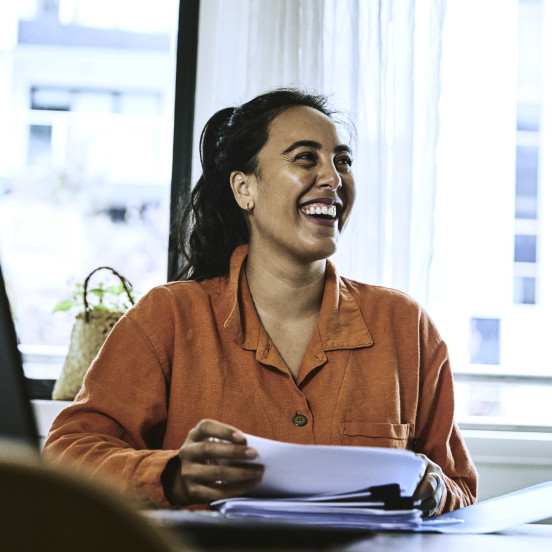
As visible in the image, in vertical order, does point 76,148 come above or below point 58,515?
above

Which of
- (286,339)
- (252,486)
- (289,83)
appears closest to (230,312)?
(286,339)

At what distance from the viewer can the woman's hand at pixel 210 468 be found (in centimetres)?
92

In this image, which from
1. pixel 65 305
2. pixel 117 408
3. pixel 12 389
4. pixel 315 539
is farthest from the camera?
pixel 65 305

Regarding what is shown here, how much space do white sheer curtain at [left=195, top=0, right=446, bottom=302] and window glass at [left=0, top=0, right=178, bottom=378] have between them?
444 mm

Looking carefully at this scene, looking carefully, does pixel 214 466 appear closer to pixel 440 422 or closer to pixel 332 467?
pixel 332 467

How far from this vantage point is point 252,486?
0.92m

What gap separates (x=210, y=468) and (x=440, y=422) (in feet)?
2.41

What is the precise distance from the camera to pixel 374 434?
60.0 inches

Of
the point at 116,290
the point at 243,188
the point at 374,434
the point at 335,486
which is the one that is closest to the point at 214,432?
the point at 335,486

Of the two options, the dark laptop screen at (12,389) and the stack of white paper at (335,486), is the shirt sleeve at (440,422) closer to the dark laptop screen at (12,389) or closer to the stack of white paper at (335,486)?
the stack of white paper at (335,486)

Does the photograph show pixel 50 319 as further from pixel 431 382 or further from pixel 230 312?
pixel 431 382

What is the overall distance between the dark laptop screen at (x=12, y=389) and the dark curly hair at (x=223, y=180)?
1.24m

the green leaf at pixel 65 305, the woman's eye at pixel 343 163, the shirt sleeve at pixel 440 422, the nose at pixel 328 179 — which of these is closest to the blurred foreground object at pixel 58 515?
the shirt sleeve at pixel 440 422

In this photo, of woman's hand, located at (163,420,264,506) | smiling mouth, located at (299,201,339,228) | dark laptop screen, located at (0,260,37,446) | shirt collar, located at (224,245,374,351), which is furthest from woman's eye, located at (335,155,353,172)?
dark laptop screen, located at (0,260,37,446)
